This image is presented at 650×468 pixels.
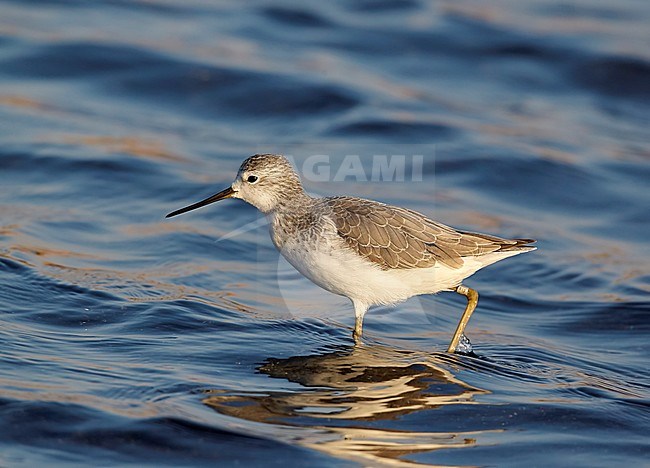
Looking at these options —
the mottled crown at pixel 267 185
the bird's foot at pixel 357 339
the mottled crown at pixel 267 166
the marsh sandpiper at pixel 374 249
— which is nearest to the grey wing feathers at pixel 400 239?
the marsh sandpiper at pixel 374 249

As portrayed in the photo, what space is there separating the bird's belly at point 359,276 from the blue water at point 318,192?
49 centimetres

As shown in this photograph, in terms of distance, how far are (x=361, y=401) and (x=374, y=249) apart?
A: 135 cm

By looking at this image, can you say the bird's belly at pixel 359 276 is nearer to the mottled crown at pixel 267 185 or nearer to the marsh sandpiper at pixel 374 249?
the marsh sandpiper at pixel 374 249

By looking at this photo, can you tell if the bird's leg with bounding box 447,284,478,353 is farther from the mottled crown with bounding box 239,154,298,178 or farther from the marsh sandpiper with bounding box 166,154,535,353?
the mottled crown with bounding box 239,154,298,178

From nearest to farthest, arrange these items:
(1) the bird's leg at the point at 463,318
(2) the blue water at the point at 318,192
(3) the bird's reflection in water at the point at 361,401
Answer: (3) the bird's reflection in water at the point at 361,401, (2) the blue water at the point at 318,192, (1) the bird's leg at the point at 463,318

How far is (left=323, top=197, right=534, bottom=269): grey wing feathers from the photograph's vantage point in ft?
26.7

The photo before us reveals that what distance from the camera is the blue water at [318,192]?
6.83 m

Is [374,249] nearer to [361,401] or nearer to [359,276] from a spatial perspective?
[359,276]

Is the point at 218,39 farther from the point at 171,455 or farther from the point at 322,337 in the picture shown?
the point at 171,455

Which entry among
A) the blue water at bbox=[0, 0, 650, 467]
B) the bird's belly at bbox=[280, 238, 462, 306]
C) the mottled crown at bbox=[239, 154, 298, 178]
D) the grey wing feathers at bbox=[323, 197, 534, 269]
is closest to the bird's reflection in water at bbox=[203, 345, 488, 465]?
the blue water at bbox=[0, 0, 650, 467]

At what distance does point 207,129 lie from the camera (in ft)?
45.1

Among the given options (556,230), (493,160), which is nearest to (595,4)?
(493,160)

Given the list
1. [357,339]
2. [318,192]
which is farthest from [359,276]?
[318,192]

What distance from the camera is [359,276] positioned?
318 inches
